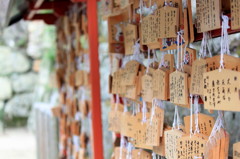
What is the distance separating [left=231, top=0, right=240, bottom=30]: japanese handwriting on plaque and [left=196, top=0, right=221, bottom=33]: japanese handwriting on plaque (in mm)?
51

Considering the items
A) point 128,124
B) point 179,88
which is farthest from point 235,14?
point 128,124

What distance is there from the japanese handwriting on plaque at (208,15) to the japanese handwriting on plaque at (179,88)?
0.60 feet

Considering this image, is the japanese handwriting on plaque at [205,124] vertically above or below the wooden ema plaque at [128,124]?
above

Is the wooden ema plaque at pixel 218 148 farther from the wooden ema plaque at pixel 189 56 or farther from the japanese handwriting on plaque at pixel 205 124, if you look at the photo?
the wooden ema plaque at pixel 189 56

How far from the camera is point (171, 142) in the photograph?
1362mm

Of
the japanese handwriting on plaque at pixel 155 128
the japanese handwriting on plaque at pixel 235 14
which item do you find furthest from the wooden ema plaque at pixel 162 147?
the japanese handwriting on plaque at pixel 235 14

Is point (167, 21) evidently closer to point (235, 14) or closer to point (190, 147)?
point (235, 14)

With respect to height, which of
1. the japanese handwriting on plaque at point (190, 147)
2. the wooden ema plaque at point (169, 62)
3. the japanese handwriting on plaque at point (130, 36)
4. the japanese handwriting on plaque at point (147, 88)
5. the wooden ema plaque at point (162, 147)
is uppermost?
the japanese handwriting on plaque at point (130, 36)

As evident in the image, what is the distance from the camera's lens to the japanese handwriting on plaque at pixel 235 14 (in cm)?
110

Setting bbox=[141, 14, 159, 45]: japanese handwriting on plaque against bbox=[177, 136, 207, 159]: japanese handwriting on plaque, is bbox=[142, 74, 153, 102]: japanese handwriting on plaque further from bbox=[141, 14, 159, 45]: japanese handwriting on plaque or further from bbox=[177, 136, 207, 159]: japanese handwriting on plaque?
bbox=[177, 136, 207, 159]: japanese handwriting on plaque

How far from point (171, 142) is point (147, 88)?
31cm

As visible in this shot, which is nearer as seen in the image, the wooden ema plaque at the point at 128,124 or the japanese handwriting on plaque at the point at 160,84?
the japanese handwriting on plaque at the point at 160,84

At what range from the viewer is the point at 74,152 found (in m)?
3.29

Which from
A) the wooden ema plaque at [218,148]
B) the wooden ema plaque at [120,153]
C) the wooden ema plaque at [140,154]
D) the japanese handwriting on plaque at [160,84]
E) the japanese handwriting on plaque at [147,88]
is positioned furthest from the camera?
the wooden ema plaque at [120,153]
